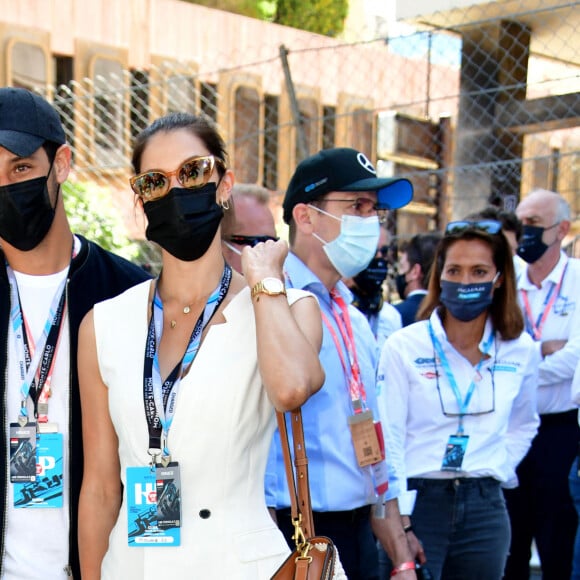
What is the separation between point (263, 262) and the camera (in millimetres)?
2346

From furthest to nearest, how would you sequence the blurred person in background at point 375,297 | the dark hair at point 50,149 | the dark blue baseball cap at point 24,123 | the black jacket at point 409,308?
the black jacket at point 409,308
the blurred person in background at point 375,297
the dark hair at point 50,149
the dark blue baseball cap at point 24,123

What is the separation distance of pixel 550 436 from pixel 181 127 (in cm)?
364

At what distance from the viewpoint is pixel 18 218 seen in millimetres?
2646

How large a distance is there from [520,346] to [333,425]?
4.32 feet

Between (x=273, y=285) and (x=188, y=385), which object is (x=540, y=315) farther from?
(x=188, y=385)

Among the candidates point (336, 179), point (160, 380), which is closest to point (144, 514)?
point (160, 380)

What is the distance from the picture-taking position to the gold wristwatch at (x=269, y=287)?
2242mm

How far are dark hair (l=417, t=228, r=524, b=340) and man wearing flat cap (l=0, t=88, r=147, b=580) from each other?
186 cm

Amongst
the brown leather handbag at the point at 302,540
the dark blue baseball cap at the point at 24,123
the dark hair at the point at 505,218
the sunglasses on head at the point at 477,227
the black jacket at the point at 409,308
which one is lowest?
the brown leather handbag at the point at 302,540

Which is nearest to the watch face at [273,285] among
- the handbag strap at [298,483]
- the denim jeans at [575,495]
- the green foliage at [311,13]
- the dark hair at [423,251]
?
the handbag strap at [298,483]

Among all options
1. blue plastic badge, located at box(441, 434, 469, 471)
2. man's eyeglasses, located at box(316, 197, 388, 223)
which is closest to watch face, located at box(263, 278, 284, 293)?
man's eyeglasses, located at box(316, 197, 388, 223)

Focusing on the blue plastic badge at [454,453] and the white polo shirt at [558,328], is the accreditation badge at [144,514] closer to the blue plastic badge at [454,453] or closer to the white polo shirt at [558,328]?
the blue plastic badge at [454,453]

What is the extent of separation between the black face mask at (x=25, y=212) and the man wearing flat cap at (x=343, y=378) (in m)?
0.92

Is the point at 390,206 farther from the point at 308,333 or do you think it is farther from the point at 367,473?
the point at 308,333
